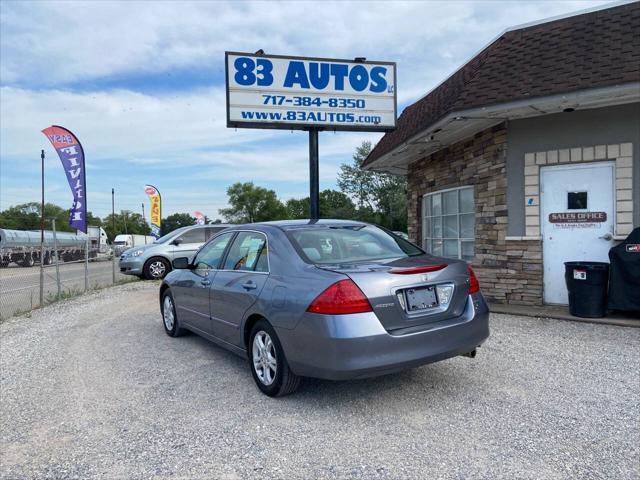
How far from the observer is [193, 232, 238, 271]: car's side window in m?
5.30

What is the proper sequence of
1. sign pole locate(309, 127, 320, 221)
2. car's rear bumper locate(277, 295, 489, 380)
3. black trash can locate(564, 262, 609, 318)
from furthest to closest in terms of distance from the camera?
1. sign pole locate(309, 127, 320, 221)
2. black trash can locate(564, 262, 609, 318)
3. car's rear bumper locate(277, 295, 489, 380)

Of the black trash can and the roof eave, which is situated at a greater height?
the roof eave

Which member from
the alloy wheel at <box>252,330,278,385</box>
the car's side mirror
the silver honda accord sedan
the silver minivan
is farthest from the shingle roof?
the silver minivan

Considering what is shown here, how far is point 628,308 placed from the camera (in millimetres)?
6453

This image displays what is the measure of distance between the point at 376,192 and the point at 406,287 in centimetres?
4347

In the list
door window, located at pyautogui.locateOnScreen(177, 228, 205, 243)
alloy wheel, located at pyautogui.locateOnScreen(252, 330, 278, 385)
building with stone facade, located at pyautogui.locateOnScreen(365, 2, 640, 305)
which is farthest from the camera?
door window, located at pyautogui.locateOnScreen(177, 228, 205, 243)

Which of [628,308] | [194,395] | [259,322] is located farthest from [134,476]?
[628,308]

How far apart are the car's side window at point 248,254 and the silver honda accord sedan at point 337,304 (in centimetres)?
1

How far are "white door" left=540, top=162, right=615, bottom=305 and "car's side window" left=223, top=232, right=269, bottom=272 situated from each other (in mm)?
5158

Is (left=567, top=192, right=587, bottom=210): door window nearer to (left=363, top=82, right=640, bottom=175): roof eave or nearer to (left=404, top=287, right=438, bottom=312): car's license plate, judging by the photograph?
(left=363, top=82, right=640, bottom=175): roof eave

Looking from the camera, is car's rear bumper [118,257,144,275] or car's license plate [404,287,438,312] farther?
car's rear bumper [118,257,144,275]

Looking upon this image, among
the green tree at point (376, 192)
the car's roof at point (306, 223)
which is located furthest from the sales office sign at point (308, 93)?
the green tree at point (376, 192)

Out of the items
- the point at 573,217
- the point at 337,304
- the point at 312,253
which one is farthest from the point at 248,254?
the point at 573,217

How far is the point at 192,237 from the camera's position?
48.5 feet
